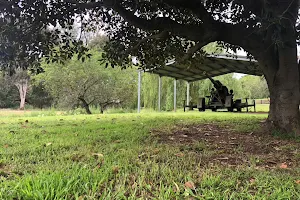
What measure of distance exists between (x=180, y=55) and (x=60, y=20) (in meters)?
2.40

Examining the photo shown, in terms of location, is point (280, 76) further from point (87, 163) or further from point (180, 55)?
point (87, 163)

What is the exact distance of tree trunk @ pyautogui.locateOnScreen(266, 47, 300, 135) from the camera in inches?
147

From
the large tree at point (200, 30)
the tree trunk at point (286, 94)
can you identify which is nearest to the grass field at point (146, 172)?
the tree trunk at point (286, 94)

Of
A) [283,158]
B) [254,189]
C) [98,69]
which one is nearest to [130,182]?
[254,189]

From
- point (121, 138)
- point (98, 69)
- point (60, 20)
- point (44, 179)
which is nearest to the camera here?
point (44, 179)

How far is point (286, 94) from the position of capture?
378 cm

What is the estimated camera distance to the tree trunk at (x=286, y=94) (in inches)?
147

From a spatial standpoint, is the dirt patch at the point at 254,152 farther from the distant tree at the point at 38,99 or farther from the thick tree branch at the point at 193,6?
the distant tree at the point at 38,99

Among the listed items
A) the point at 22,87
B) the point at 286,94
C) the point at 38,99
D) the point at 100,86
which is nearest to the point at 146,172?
the point at 286,94

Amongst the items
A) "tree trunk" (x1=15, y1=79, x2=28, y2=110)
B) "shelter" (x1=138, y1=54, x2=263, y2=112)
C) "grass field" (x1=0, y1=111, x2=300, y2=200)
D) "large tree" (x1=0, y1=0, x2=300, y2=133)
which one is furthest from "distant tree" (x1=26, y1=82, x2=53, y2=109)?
"grass field" (x1=0, y1=111, x2=300, y2=200)

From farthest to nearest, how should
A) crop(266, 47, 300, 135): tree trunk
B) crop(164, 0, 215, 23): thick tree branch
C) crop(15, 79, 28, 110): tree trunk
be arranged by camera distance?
crop(15, 79, 28, 110): tree trunk
crop(266, 47, 300, 135): tree trunk
crop(164, 0, 215, 23): thick tree branch

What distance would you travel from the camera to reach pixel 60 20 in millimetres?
3717

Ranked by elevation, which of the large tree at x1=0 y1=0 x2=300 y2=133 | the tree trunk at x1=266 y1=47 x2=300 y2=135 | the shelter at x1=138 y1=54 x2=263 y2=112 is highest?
the shelter at x1=138 y1=54 x2=263 y2=112

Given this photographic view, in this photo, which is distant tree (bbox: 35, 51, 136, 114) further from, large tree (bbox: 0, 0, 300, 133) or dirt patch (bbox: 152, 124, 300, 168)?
dirt patch (bbox: 152, 124, 300, 168)
